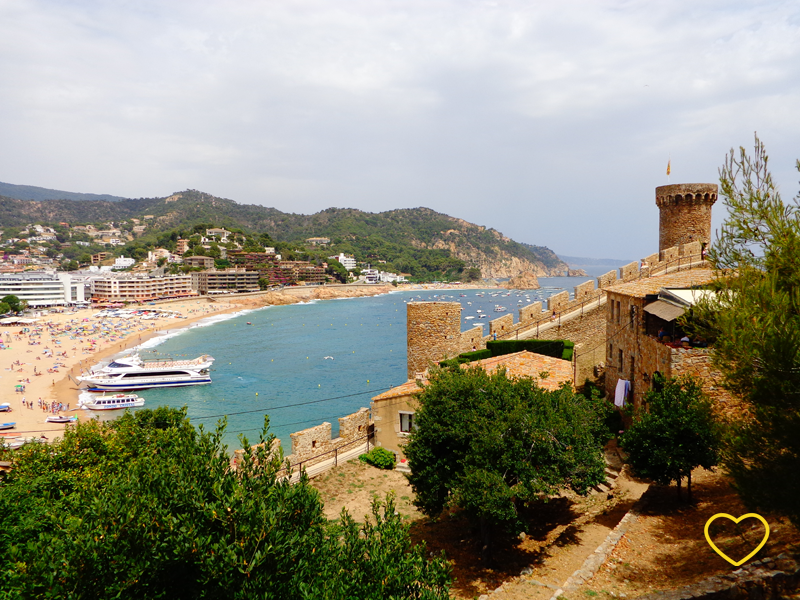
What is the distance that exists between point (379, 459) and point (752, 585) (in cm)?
1050

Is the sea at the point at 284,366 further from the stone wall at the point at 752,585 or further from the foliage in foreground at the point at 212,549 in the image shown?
the stone wall at the point at 752,585

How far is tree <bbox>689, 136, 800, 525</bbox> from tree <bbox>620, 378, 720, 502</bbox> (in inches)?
76.4

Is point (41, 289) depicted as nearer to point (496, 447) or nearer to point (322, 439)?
point (322, 439)

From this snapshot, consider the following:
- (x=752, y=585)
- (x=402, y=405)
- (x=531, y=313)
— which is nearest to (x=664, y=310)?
(x=752, y=585)

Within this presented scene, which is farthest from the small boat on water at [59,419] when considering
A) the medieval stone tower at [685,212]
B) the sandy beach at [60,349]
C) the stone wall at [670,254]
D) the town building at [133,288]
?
the town building at [133,288]

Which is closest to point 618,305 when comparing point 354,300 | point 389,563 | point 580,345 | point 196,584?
point 580,345

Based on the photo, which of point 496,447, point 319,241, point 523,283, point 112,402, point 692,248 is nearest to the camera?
point 496,447

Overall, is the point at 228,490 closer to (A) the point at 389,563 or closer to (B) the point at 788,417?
(A) the point at 389,563

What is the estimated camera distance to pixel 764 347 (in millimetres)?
6137

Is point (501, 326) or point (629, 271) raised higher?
point (629, 271)

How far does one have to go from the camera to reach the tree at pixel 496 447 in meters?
8.55

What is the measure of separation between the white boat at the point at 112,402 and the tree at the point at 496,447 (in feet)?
111

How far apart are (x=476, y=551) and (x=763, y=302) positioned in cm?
738

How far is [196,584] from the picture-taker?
5.18m
